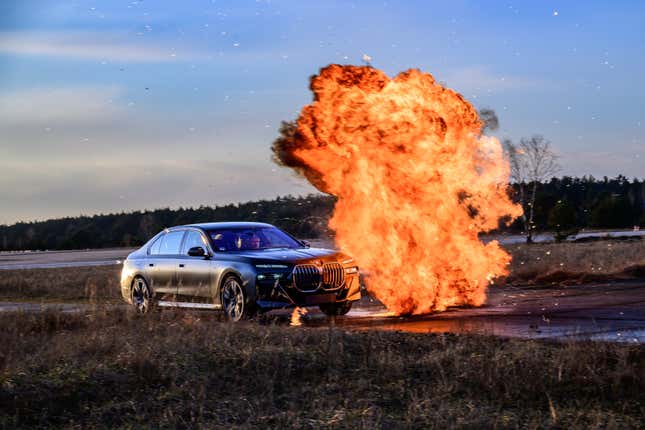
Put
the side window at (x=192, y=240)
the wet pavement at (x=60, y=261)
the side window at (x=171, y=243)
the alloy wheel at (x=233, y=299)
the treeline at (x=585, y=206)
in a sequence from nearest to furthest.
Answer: the alloy wheel at (x=233, y=299)
the side window at (x=192, y=240)
the side window at (x=171, y=243)
the wet pavement at (x=60, y=261)
the treeline at (x=585, y=206)

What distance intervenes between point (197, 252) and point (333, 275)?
2360 millimetres

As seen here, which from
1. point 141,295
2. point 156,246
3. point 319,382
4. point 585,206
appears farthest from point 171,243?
point 585,206

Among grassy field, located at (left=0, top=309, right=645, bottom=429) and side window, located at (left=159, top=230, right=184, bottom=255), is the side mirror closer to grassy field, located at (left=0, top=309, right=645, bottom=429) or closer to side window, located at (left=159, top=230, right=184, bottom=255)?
side window, located at (left=159, top=230, right=184, bottom=255)

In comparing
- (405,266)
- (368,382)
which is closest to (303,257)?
(405,266)

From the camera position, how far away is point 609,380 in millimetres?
8836

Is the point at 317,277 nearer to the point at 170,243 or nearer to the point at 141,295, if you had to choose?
the point at 170,243

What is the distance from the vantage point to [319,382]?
945 cm

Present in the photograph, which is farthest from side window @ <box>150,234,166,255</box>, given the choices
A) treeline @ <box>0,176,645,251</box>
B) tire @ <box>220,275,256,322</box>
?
treeline @ <box>0,176,645,251</box>

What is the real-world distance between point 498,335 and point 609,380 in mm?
3059

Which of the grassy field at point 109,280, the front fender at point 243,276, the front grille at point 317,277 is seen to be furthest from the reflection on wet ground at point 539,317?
the grassy field at point 109,280

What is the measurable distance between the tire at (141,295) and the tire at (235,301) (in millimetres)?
2392

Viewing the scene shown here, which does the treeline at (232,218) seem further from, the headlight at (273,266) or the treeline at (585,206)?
the headlight at (273,266)

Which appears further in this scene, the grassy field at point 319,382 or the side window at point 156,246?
the side window at point 156,246

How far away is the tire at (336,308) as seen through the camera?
15.9m
